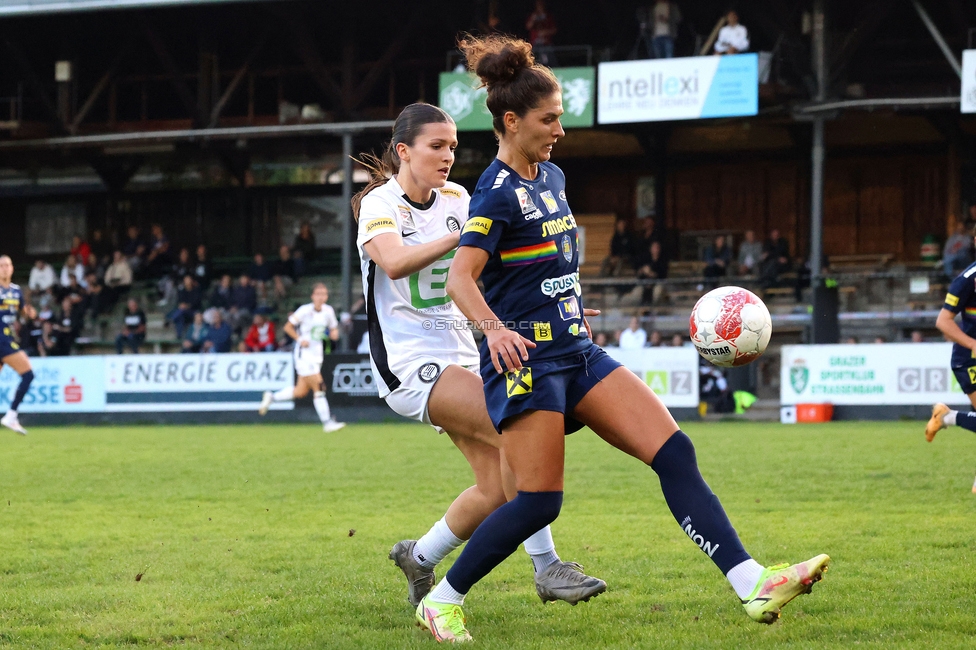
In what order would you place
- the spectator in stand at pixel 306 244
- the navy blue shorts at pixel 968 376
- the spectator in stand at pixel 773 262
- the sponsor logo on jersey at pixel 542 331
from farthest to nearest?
the spectator in stand at pixel 306 244 → the spectator in stand at pixel 773 262 → the navy blue shorts at pixel 968 376 → the sponsor logo on jersey at pixel 542 331

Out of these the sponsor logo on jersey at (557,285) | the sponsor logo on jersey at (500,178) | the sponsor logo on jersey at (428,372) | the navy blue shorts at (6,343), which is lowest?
the navy blue shorts at (6,343)

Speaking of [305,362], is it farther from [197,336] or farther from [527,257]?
[527,257]

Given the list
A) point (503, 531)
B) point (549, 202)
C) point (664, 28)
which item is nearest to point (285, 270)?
point (664, 28)

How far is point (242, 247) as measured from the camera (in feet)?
108

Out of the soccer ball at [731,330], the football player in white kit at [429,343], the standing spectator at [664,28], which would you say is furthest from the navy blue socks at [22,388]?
the soccer ball at [731,330]

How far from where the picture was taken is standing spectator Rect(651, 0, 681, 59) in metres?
22.5

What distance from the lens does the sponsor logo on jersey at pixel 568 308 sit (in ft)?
14.5

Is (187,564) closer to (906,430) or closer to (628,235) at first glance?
(906,430)

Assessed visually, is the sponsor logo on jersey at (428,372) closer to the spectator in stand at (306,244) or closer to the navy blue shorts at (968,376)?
the navy blue shorts at (968,376)

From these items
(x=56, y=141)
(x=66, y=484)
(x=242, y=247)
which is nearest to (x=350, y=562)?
(x=66, y=484)

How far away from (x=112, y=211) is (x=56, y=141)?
6814 millimetres

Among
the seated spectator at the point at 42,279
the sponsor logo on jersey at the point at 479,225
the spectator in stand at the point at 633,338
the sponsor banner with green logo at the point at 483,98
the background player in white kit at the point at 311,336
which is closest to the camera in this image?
the sponsor logo on jersey at the point at 479,225

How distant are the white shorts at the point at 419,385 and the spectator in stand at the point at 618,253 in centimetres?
2137

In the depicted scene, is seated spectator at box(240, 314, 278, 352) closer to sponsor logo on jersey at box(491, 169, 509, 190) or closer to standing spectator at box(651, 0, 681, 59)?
standing spectator at box(651, 0, 681, 59)
